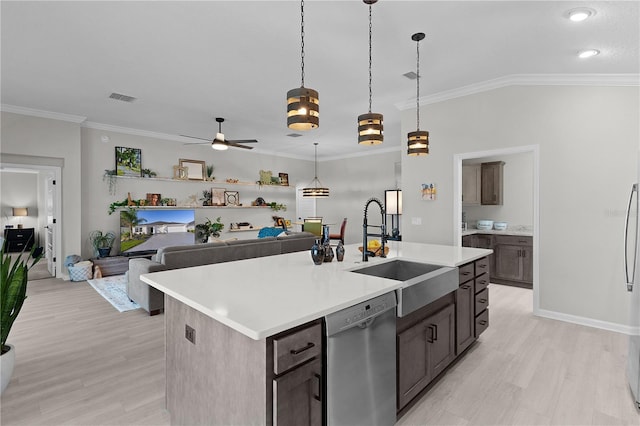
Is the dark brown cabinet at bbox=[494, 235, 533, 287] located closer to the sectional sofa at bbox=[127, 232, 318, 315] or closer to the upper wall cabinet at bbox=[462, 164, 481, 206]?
the upper wall cabinet at bbox=[462, 164, 481, 206]

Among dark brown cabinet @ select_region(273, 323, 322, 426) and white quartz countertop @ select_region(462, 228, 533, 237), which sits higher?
white quartz countertop @ select_region(462, 228, 533, 237)

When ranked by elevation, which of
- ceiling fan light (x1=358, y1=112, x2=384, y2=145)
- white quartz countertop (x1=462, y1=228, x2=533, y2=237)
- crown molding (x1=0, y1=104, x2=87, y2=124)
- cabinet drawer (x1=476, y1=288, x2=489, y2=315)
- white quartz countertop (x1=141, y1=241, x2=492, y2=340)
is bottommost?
cabinet drawer (x1=476, y1=288, x2=489, y2=315)

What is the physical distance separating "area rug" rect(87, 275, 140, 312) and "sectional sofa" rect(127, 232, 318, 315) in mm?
115

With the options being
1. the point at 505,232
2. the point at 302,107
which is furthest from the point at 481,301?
the point at 505,232

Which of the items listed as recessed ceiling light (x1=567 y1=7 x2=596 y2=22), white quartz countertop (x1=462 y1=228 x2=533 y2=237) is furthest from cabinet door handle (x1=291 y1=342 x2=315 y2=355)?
white quartz countertop (x1=462 y1=228 x2=533 y2=237)

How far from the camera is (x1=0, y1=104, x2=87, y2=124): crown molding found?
5.09 m

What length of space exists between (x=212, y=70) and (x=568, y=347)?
4.67m

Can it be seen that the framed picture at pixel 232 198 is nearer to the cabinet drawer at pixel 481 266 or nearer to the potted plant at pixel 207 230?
the potted plant at pixel 207 230

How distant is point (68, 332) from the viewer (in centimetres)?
335

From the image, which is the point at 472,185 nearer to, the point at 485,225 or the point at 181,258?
the point at 485,225

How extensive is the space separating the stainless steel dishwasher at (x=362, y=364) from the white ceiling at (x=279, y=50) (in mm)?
2325

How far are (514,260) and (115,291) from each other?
243 inches

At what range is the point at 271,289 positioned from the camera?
5.52 ft

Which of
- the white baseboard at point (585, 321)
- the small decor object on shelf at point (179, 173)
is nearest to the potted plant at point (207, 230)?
the small decor object on shelf at point (179, 173)
